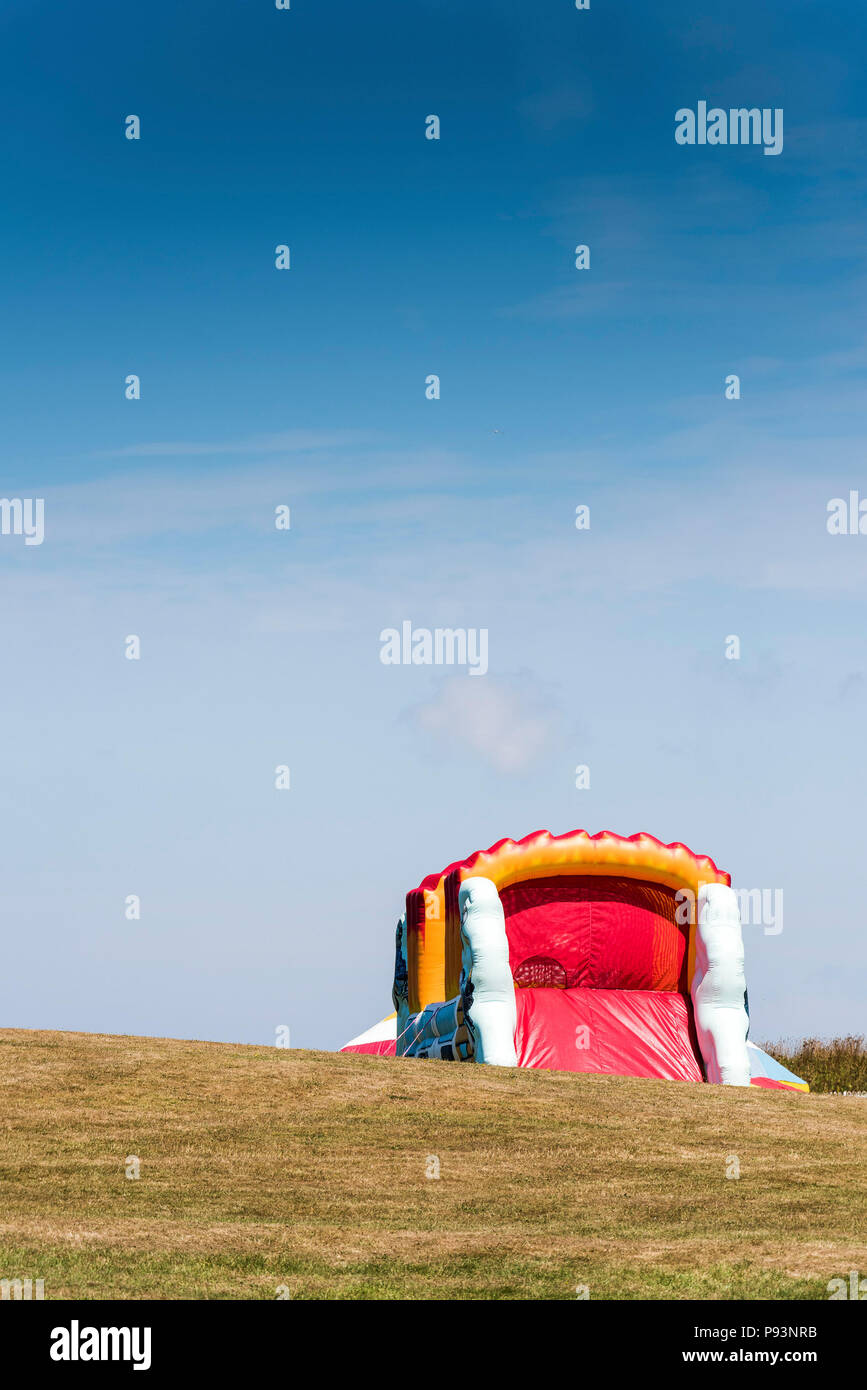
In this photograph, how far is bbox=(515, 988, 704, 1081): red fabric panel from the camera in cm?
1869

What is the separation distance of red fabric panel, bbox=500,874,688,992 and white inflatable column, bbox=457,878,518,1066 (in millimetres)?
1400

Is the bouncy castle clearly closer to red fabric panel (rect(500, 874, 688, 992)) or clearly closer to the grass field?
red fabric panel (rect(500, 874, 688, 992))

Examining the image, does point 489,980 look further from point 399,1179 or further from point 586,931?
point 399,1179

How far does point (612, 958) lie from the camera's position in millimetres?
19625

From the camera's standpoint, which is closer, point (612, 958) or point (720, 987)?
point (720, 987)

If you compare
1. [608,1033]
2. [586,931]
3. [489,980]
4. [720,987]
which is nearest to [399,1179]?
[489,980]

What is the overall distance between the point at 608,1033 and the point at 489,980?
232 centimetres

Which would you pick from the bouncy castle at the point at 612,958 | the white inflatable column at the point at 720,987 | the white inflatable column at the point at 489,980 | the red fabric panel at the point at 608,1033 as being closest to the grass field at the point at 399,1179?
the white inflatable column at the point at 489,980

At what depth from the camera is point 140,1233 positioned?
865 cm

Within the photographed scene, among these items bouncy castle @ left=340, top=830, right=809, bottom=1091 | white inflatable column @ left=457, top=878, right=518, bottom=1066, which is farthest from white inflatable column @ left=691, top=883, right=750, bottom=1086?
white inflatable column @ left=457, top=878, right=518, bottom=1066

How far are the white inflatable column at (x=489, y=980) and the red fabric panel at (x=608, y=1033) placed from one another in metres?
1.10
